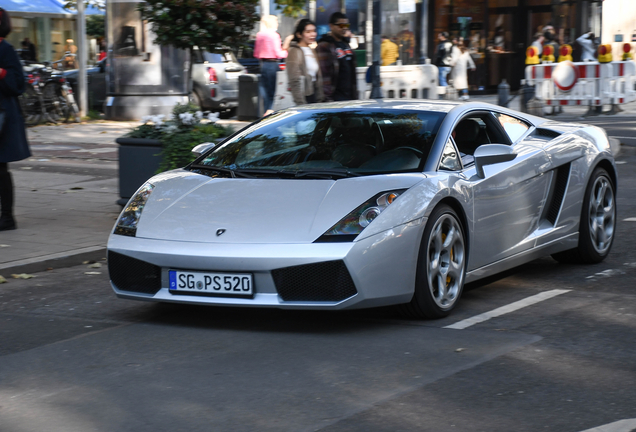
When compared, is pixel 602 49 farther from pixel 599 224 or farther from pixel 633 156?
pixel 599 224

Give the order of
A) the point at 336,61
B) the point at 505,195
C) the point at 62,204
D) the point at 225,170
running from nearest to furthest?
the point at 225,170, the point at 505,195, the point at 62,204, the point at 336,61

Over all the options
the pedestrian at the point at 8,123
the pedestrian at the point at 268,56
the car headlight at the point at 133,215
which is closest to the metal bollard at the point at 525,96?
the pedestrian at the point at 268,56

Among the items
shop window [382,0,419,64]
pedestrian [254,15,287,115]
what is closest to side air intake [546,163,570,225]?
pedestrian [254,15,287,115]

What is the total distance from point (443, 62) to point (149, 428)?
72.3 feet

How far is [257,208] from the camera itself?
5.21 meters

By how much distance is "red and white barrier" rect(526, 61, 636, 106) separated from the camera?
19.6m

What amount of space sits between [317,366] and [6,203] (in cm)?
492

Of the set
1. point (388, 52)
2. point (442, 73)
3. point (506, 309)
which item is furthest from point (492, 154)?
point (442, 73)

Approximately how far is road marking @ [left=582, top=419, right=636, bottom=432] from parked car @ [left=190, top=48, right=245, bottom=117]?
60.4 ft

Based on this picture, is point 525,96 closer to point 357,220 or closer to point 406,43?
point 406,43

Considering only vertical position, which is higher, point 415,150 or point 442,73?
point 442,73

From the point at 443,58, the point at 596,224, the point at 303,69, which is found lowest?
the point at 596,224

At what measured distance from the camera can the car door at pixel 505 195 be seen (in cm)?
581

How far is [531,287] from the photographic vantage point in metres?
6.37
